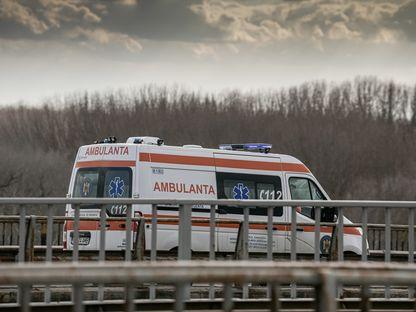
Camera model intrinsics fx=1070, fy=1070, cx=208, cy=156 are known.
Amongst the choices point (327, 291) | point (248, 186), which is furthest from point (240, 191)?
point (327, 291)

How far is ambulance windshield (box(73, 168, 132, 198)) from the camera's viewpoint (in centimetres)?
1812

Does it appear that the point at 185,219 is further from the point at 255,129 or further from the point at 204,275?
the point at 255,129

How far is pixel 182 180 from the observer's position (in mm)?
18328

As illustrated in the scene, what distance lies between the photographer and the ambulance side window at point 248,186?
18.9m

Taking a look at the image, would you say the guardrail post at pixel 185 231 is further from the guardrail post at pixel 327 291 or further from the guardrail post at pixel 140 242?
the guardrail post at pixel 327 291

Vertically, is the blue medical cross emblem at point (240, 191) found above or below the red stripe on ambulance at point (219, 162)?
below

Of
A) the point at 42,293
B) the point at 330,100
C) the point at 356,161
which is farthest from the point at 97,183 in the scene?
the point at 330,100

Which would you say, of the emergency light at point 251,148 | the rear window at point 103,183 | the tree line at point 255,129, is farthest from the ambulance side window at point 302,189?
the tree line at point 255,129

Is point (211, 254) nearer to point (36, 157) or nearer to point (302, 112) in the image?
point (36, 157)

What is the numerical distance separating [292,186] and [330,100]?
8558cm

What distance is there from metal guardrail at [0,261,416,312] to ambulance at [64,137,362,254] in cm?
1092

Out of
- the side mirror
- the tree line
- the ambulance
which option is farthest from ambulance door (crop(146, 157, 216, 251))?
the tree line

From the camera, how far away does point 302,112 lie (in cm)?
9825

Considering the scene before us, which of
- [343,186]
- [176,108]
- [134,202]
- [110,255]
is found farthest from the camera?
[176,108]
